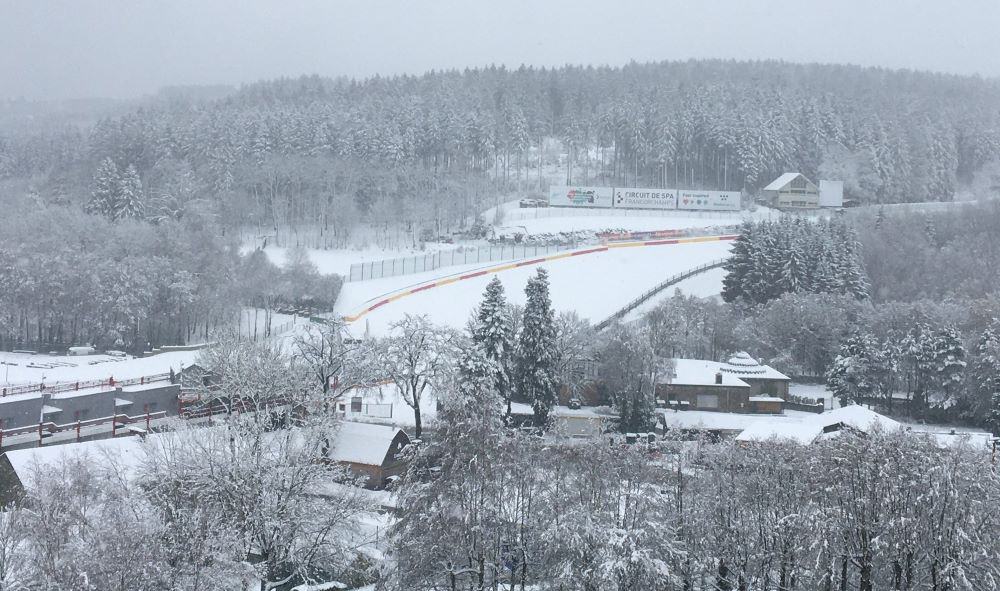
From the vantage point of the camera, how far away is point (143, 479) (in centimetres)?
2111

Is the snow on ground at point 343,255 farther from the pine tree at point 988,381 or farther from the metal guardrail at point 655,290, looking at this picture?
the pine tree at point 988,381

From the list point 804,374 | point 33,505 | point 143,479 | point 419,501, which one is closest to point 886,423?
point 804,374

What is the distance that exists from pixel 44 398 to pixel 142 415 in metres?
2.89

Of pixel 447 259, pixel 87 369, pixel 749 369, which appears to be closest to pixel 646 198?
pixel 447 259

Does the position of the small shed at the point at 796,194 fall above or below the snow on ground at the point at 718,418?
above

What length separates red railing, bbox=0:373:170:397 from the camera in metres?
31.2

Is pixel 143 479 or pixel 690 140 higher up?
pixel 690 140

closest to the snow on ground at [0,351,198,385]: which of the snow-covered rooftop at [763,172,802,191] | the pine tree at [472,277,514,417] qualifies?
the pine tree at [472,277,514,417]

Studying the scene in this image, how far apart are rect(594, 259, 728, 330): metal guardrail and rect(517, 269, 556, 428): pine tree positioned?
1081cm

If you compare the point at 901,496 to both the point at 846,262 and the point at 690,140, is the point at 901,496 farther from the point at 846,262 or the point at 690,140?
the point at 690,140

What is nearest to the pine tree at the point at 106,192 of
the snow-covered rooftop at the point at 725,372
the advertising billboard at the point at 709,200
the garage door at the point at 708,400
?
the advertising billboard at the point at 709,200

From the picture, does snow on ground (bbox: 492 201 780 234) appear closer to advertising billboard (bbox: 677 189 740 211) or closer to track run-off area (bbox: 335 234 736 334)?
advertising billboard (bbox: 677 189 740 211)

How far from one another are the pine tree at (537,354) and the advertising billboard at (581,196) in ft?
139

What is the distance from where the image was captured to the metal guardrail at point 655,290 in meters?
47.8
